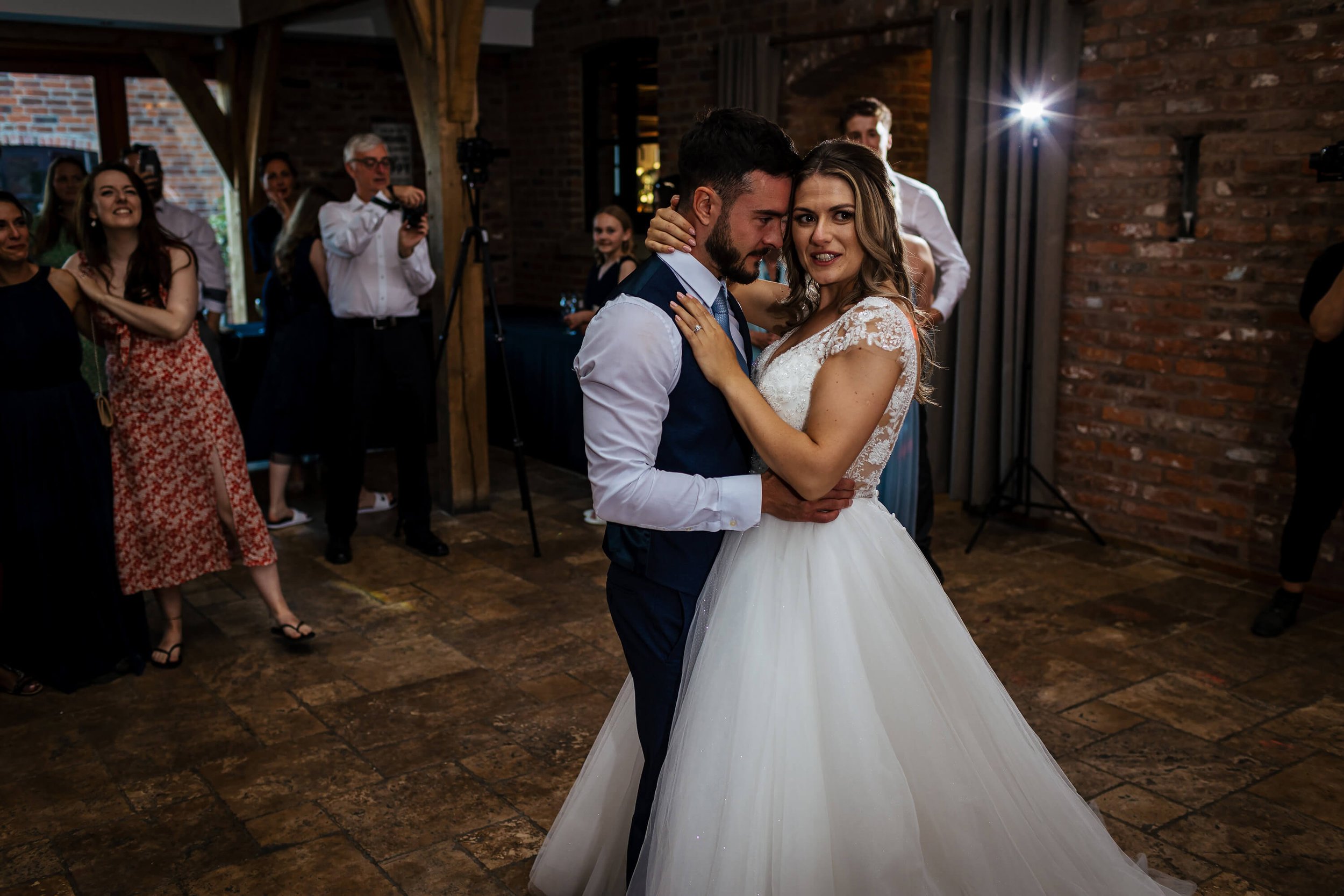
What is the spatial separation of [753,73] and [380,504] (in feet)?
10.3

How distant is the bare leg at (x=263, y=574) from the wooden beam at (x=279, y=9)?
12.6ft

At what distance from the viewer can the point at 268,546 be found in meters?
3.67

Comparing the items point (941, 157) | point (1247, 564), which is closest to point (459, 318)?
point (941, 157)

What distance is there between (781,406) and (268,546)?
2.29 m

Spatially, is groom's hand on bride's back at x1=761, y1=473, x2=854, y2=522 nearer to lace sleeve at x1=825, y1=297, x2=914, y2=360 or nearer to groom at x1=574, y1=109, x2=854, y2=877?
groom at x1=574, y1=109, x2=854, y2=877

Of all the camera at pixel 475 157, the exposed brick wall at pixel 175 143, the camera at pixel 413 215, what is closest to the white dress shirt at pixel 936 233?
the camera at pixel 475 157

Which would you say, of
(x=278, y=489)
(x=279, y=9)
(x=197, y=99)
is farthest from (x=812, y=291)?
(x=197, y=99)

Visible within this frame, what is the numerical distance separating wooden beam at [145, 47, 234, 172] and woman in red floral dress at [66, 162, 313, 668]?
16.7 ft

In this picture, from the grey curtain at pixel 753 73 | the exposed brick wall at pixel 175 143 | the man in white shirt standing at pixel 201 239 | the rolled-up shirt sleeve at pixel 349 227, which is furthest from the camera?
the exposed brick wall at pixel 175 143

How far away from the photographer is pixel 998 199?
4.97 m

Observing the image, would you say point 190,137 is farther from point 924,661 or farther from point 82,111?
point 924,661

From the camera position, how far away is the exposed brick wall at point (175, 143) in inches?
325

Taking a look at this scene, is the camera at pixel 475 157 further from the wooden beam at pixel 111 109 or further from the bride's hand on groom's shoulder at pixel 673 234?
the wooden beam at pixel 111 109

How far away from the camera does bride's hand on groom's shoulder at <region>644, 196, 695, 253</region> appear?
182 centimetres
